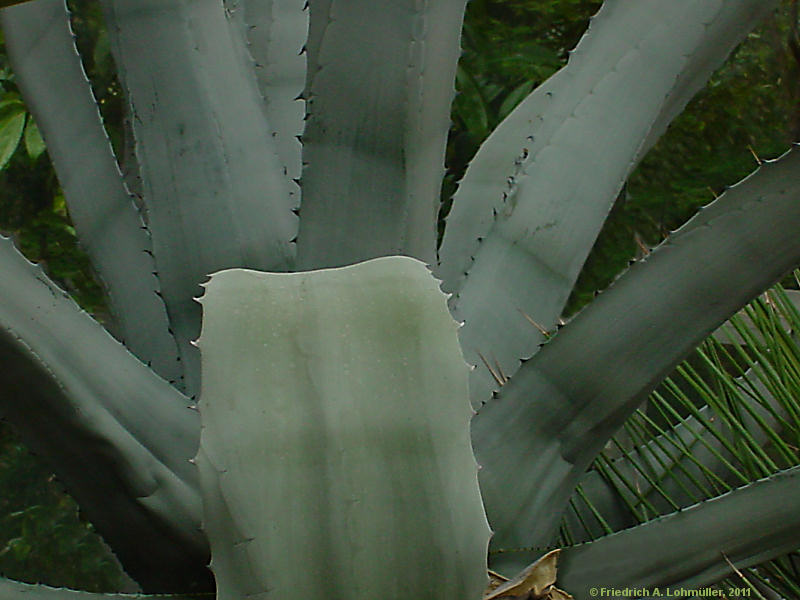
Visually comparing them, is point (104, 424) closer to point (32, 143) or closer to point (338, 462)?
point (338, 462)

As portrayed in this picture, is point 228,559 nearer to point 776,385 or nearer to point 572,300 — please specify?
point 776,385

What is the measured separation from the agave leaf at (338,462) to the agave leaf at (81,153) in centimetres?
27

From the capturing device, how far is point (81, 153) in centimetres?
67

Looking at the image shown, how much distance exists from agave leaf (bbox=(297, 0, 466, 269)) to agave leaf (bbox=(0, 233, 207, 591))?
13cm

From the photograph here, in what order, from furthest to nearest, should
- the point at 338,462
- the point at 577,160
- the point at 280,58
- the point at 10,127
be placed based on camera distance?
1. the point at 10,127
2. the point at 280,58
3. the point at 577,160
4. the point at 338,462

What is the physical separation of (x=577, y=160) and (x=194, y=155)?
26 centimetres

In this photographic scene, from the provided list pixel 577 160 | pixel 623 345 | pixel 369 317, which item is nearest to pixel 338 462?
pixel 369 317

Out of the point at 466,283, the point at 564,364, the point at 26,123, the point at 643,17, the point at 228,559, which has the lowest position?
the point at 228,559

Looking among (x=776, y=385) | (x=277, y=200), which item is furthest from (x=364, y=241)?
(x=776, y=385)

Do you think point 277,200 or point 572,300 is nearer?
point 277,200

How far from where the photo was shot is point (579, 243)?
615 mm

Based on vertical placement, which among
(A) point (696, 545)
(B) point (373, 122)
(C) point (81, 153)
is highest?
(C) point (81, 153)

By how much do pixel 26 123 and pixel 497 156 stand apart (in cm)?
95

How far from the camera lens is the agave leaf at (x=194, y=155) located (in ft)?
1.85
